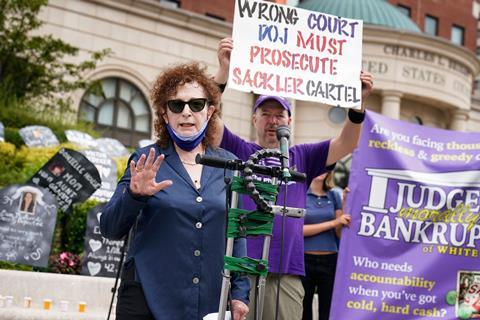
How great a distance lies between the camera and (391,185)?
6.40m

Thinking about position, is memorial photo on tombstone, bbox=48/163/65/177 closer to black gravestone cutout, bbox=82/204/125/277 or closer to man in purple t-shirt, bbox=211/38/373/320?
black gravestone cutout, bbox=82/204/125/277

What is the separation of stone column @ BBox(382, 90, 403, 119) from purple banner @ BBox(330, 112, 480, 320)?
83.8ft

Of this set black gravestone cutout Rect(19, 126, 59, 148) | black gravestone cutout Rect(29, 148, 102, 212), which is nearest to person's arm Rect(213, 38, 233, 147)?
black gravestone cutout Rect(29, 148, 102, 212)

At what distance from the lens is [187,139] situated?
385cm

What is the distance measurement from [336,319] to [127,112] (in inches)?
900

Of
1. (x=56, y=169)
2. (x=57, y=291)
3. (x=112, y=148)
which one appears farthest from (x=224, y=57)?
(x=112, y=148)

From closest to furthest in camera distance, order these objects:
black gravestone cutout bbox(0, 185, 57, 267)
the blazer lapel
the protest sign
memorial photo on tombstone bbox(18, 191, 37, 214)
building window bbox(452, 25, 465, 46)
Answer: the blazer lapel < the protest sign < black gravestone cutout bbox(0, 185, 57, 267) < memorial photo on tombstone bbox(18, 191, 37, 214) < building window bbox(452, 25, 465, 46)

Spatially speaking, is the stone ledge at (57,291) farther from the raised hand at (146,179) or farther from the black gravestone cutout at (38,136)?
the black gravestone cutout at (38,136)

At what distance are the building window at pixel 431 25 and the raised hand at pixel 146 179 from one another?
41304 mm

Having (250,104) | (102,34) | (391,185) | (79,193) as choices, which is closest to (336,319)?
(391,185)

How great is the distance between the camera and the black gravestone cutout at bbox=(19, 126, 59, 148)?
1387cm

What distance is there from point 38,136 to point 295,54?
9817 mm

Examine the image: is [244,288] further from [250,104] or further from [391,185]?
[250,104]

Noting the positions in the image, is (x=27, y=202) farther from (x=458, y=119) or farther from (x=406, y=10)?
(x=406, y=10)
